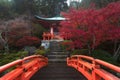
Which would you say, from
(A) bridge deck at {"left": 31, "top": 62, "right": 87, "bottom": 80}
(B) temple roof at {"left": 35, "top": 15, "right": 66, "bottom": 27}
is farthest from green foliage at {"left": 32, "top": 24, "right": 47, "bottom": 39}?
(A) bridge deck at {"left": 31, "top": 62, "right": 87, "bottom": 80}

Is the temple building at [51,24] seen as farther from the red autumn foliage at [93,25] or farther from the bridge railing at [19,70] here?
the bridge railing at [19,70]

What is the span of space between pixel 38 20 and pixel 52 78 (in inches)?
985

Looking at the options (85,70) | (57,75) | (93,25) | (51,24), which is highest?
(51,24)

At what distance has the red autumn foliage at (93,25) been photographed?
1995 cm

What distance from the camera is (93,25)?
786 inches

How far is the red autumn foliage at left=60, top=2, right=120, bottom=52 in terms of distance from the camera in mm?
19953

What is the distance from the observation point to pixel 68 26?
2114 centimetres

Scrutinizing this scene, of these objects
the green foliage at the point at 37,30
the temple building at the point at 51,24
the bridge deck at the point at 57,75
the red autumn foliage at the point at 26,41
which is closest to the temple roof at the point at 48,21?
the temple building at the point at 51,24

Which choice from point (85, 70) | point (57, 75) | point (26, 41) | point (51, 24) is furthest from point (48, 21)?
point (85, 70)

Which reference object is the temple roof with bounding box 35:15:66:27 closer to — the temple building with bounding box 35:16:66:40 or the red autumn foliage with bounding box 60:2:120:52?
the temple building with bounding box 35:16:66:40

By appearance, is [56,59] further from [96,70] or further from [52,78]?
[96,70]

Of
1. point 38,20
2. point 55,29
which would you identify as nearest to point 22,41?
point 38,20

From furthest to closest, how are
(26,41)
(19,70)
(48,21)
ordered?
(48,21) < (26,41) < (19,70)

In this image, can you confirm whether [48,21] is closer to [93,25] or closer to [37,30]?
[37,30]
